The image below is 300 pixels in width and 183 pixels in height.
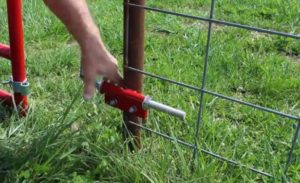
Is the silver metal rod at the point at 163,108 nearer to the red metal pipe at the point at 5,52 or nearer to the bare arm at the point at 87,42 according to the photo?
the bare arm at the point at 87,42

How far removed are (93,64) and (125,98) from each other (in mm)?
343

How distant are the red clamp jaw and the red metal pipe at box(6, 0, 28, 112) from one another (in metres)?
0.65

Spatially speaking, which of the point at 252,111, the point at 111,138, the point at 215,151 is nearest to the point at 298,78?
the point at 252,111

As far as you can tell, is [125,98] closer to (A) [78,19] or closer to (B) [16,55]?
(A) [78,19]

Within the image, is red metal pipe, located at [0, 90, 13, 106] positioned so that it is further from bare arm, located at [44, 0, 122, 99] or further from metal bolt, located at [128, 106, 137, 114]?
bare arm, located at [44, 0, 122, 99]

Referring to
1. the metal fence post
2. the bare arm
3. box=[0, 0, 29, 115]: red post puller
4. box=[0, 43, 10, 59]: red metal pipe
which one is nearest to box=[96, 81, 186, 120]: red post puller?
the metal fence post

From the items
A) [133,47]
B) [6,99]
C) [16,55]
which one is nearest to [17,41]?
[16,55]

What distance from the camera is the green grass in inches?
70.3

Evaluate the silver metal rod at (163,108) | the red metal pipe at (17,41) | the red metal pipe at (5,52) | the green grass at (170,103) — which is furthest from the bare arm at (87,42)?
the red metal pipe at (5,52)

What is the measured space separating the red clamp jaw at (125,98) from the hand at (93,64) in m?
0.28

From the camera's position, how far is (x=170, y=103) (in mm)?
2387

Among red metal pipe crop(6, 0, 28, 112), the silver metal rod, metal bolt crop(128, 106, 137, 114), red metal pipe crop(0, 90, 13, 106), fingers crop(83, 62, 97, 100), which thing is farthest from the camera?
red metal pipe crop(0, 90, 13, 106)

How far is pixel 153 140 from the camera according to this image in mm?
1943

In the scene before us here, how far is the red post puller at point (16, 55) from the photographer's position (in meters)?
2.15
